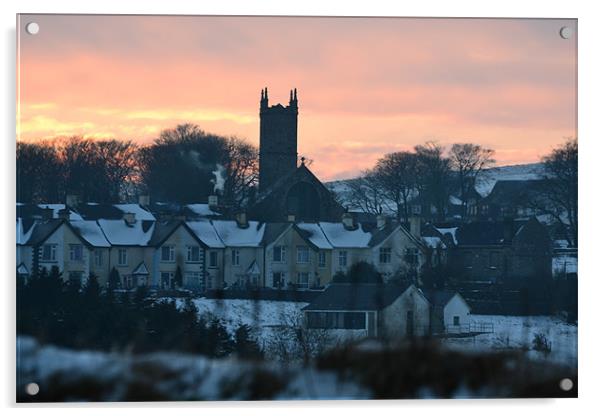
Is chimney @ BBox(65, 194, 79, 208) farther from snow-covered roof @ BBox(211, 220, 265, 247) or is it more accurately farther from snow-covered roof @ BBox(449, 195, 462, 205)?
snow-covered roof @ BBox(449, 195, 462, 205)

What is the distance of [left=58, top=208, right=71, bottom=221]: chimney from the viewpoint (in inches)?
441

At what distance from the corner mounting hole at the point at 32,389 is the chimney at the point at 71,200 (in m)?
1.59

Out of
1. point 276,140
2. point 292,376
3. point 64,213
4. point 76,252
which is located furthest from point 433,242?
point 64,213

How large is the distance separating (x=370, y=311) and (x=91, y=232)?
7.53 ft

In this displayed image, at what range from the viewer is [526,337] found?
11.2 m

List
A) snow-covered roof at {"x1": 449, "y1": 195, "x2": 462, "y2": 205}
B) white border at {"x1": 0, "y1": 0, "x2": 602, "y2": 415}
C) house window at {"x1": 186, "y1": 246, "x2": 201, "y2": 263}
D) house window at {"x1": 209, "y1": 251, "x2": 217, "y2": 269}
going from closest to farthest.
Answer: white border at {"x1": 0, "y1": 0, "x2": 602, "y2": 415}
house window at {"x1": 186, "y1": 246, "x2": 201, "y2": 263}
house window at {"x1": 209, "y1": 251, "x2": 217, "y2": 269}
snow-covered roof at {"x1": 449, "y1": 195, "x2": 462, "y2": 205}

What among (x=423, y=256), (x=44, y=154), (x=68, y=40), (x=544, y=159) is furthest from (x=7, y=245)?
(x=544, y=159)

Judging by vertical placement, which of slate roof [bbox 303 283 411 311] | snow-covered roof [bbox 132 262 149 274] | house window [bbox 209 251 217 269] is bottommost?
slate roof [bbox 303 283 411 311]

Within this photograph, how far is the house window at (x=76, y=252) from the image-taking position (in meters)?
11.1

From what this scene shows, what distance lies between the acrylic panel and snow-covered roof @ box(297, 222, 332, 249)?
3 centimetres

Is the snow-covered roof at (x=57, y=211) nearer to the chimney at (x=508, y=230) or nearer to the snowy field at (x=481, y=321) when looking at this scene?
the snowy field at (x=481, y=321)

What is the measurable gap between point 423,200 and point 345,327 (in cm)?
125

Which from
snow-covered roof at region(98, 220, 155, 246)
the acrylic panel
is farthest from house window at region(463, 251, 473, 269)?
snow-covered roof at region(98, 220, 155, 246)

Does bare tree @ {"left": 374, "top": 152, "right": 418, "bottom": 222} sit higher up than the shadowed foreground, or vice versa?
bare tree @ {"left": 374, "top": 152, "right": 418, "bottom": 222}
